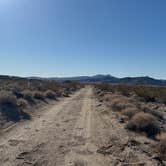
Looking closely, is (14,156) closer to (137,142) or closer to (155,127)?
(137,142)

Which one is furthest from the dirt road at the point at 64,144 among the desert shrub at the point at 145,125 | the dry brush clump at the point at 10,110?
the dry brush clump at the point at 10,110

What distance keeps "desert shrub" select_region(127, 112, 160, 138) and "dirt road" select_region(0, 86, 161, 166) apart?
82cm

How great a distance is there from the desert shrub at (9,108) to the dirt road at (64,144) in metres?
2.01

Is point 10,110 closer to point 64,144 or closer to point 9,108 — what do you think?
point 9,108

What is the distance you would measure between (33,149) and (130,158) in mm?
3945

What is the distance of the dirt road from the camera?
10180 millimetres

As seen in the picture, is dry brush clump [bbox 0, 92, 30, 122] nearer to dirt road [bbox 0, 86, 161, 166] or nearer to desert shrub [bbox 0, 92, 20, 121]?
desert shrub [bbox 0, 92, 20, 121]

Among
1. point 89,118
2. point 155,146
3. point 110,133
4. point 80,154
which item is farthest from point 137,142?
point 89,118

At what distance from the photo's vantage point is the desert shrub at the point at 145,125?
1577cm

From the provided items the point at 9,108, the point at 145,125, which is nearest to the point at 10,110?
the point at 9,108

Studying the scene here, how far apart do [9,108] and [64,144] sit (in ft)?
37.7

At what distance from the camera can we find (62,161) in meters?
10.0

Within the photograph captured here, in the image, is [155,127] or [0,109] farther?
[0,109]

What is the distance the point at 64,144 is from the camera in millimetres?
12578
